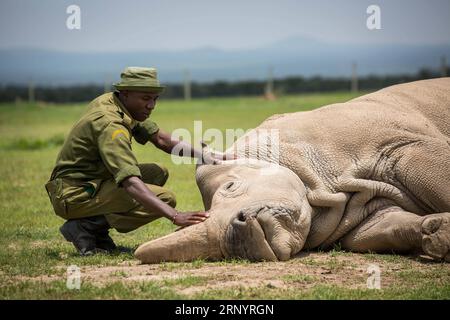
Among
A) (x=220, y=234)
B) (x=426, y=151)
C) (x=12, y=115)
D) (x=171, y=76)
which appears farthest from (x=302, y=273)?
(x=171, y=76)

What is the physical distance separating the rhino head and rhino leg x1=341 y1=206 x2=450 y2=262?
2.20 feet

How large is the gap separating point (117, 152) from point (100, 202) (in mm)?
752

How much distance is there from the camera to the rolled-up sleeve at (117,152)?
7.83 meters

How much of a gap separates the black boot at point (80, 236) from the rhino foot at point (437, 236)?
3.16 meters

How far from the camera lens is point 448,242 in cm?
755

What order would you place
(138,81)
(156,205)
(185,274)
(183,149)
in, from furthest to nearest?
(183,149)
(138,81)
(156,205)
(185,274)

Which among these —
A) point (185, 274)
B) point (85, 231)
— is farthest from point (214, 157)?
point (185, 274)

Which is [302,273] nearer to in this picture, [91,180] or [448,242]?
[448,242]

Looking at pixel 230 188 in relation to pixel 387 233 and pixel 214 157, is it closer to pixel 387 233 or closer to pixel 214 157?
pixel 214 157

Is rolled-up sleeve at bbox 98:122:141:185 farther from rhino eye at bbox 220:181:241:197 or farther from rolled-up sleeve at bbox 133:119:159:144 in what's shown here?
rolled-up sleeve at bbox 133:119:159:144

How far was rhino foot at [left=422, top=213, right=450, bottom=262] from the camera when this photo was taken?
24.7ft

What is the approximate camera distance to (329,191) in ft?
27.6

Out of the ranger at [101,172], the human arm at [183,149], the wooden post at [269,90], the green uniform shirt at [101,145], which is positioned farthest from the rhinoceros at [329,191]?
the wooden post at [269,90]
